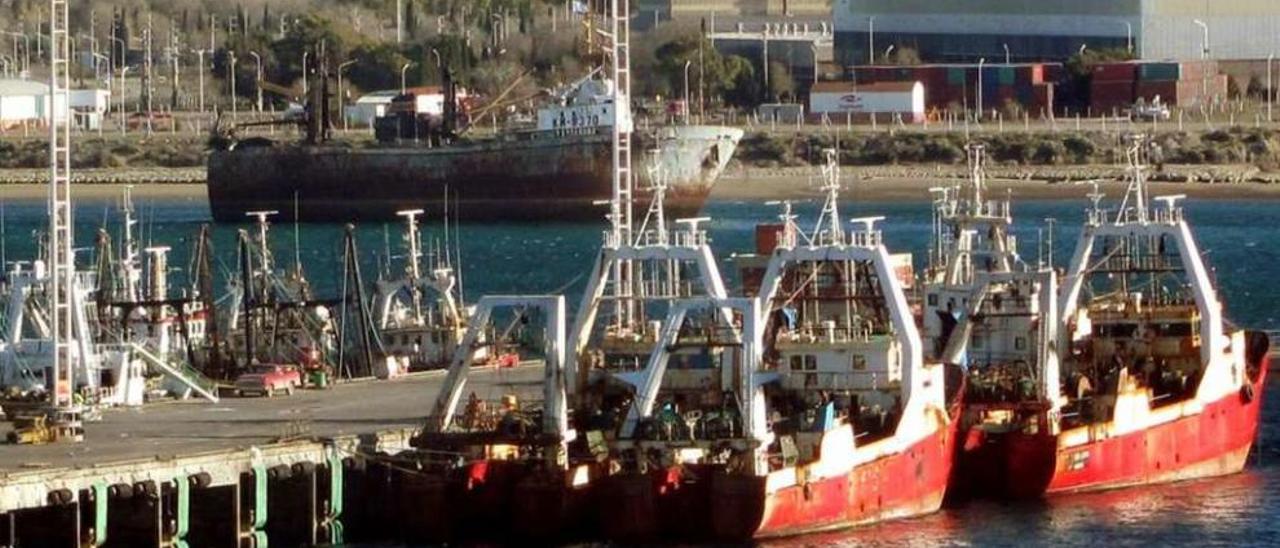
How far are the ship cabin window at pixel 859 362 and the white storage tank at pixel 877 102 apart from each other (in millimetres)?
128898

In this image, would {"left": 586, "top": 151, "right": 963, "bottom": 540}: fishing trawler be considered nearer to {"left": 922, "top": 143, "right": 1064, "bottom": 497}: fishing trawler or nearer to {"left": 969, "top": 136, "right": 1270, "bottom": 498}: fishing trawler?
{"left": 922, "top": 143, "right": 1064, "bottom": 497}: fishing trawler

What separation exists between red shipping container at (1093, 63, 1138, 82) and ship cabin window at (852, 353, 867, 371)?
425 feet

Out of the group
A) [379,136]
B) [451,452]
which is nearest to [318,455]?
[451,452]

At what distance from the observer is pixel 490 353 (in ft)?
242

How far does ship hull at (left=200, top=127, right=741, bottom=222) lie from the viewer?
15625 cm

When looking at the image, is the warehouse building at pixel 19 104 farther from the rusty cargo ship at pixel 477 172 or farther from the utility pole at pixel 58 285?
the utility pole at pixel 58 285

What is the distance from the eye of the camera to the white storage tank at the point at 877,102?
7436 inches

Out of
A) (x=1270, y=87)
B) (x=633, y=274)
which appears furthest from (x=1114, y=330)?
(x=1270, y=87)

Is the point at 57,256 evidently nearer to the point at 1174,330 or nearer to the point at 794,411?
the point at 794,411

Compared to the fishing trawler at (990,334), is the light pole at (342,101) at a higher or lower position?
higher

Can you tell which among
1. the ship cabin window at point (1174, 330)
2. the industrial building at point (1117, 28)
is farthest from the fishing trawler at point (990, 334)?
the industrial building at point (1117, 28)

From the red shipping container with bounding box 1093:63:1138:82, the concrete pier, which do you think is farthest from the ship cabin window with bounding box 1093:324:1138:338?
the red shipping container with bounding box 1093:63:1138:82

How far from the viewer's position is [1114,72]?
189 metres

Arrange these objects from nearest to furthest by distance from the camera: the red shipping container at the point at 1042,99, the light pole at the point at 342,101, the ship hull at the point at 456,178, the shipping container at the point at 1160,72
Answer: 1. the ship hull at the point at 456,178
2. the shipping container at the point at 1160,72
3. the red shipping container at the point at 1042,99
4. the light pole at the point at 342,101
